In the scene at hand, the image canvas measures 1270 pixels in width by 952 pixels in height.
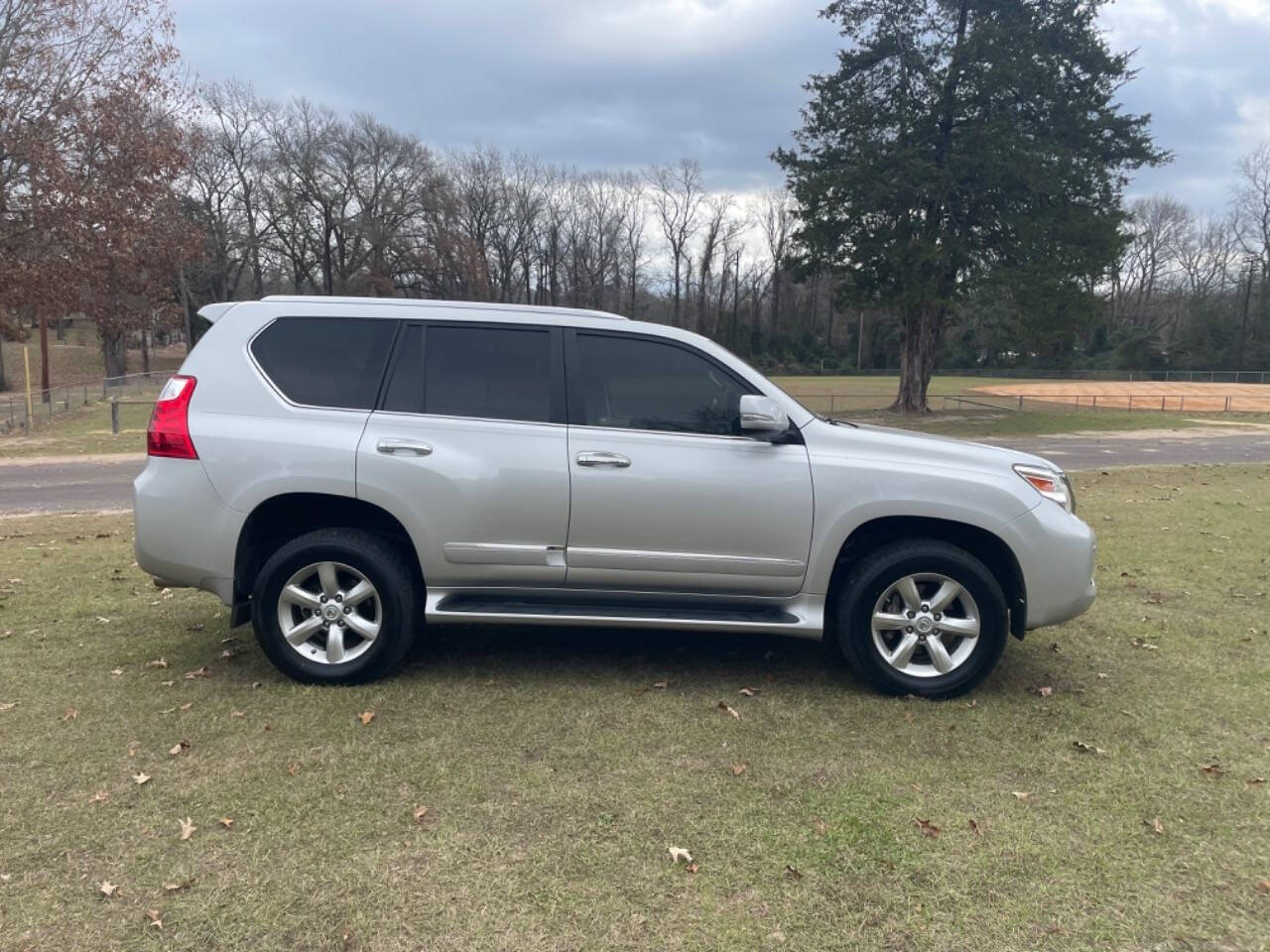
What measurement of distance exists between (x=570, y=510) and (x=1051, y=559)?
2.45m

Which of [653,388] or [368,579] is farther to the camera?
[653,388]

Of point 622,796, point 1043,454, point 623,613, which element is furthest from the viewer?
point 1043,454

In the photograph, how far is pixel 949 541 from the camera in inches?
181

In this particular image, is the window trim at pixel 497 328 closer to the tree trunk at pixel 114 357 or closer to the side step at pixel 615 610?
the side step at pixel 615 610

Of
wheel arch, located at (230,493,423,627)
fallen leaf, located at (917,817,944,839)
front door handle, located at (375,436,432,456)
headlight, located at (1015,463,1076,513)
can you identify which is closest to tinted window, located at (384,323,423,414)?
front door handle, located at (375,436,432,456)

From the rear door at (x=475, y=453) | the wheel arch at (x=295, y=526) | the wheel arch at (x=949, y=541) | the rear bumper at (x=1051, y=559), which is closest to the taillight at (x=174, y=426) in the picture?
the wheel arch at (x=295, y=526)

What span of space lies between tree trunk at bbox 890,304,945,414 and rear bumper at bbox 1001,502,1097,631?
29583mm

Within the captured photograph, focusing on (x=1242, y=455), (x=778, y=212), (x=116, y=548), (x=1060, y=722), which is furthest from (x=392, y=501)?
(x=778, y=212)

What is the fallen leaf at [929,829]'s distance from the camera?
3.20 m

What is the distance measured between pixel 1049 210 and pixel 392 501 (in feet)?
97.4

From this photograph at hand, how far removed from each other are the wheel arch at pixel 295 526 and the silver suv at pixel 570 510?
17 millimetres

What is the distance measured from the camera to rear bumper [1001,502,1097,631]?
14.4 feet

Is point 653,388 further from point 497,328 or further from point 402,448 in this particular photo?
point 402,448

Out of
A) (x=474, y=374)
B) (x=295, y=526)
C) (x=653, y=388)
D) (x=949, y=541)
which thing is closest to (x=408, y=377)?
Answer: (x=474, y=374)
